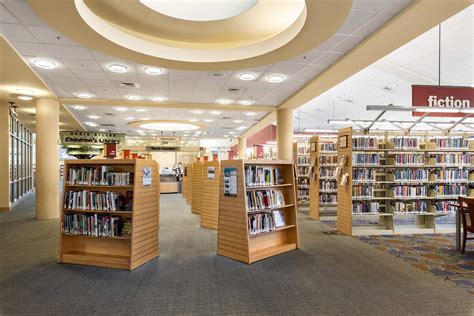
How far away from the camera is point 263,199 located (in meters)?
4.95

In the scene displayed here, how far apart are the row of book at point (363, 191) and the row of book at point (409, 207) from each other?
66cm

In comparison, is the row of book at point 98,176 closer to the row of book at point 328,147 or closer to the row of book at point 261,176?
the row of book at point 261,176

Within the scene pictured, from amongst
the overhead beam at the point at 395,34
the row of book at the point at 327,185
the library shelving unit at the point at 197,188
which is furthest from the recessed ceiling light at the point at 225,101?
the row of book at the point at 327,185

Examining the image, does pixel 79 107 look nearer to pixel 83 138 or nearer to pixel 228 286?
pixel 83 138

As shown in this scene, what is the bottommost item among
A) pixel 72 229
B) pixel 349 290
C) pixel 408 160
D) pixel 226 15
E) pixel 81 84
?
pixel 349 290

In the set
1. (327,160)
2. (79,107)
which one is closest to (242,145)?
(327,160)

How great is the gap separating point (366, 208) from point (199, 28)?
17.8 feet

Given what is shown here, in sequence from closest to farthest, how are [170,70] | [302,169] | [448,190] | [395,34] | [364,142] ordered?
[395,34] → [170,70] → [364,142] → [448,190] → [302,169]

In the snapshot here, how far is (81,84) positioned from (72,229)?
4.35 meters

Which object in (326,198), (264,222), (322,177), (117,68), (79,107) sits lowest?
(326,198)

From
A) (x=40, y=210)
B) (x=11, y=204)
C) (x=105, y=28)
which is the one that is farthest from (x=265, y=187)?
(x=11, y=204)

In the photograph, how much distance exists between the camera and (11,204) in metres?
10.4

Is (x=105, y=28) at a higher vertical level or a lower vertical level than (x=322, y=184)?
higher

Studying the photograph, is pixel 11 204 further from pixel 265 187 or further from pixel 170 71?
pixel 265 187
